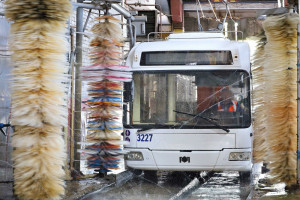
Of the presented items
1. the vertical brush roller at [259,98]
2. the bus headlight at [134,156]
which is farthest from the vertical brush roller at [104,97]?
the vertical brush roller at [259,98]

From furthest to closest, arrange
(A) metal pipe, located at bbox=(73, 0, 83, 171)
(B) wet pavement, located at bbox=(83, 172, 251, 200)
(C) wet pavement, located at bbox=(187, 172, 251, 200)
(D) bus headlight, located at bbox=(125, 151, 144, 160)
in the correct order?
(A) metal pipe, located at bbox=(73, 0, 83, 171)
(D) bus headlight, located at bbox=(125, 151, 144, 160)
(C) wet pavement, located at bbox=(187, 172, 251, 200)
(B) wet pavement, located at bbox=(83, 172, 251, 200)

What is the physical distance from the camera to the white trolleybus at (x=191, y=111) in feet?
39.5

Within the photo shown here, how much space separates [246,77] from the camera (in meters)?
12.2

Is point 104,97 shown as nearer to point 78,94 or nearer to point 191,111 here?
point 78,94

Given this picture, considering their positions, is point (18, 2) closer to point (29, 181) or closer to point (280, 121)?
point (29, 181)

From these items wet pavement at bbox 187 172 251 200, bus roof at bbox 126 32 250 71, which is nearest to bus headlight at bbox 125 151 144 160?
wet pavement at bbox 187 172 251 200

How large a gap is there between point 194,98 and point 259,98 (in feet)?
4.37

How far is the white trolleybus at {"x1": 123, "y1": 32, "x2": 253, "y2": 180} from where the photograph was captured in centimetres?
1205

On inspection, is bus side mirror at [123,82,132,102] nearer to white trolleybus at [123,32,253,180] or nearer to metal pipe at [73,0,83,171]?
white trolleybus at [123,32,253,180]

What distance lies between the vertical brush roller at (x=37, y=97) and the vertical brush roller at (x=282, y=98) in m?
3.87

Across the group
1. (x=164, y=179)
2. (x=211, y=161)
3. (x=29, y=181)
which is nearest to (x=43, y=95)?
(x=29, y=181)

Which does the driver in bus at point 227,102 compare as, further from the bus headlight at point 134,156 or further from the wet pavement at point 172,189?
the bus headlight at point 134,156

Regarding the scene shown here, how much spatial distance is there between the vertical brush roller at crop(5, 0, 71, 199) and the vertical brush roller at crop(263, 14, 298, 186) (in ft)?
12.7

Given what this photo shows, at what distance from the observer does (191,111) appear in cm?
1209
